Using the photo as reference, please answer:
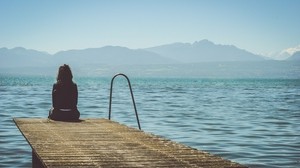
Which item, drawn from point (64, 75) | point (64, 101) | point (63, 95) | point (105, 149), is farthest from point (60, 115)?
point (105, 149)

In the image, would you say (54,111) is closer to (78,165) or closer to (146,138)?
(146,138)

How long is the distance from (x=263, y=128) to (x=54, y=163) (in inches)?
693

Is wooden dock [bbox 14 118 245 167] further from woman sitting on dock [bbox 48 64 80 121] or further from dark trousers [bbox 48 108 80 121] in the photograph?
dark trousers [bbox 48 108 80 121]

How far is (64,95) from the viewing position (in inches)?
579

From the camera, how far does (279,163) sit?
14.4 meters

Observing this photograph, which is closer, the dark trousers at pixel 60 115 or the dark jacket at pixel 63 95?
the dark jacket at pixel 63 95

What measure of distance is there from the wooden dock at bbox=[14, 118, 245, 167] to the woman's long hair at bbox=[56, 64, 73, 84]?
5.23ft

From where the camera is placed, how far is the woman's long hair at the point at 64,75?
14.5 m

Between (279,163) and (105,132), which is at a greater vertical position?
(105,132)

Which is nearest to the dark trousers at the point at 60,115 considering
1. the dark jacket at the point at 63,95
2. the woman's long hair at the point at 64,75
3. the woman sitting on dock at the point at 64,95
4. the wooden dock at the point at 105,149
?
the woman sitting on dock at the point at 64,95

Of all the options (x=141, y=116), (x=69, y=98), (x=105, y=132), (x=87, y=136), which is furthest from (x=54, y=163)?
(x=141, y=116)

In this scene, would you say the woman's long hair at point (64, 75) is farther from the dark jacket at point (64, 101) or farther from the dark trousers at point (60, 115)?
the dark trousers at point (60, 115)

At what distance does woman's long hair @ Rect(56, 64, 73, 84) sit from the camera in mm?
14470

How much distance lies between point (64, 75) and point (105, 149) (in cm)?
553
